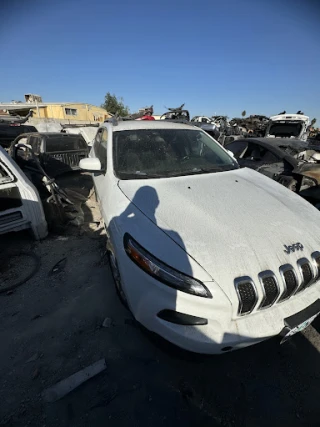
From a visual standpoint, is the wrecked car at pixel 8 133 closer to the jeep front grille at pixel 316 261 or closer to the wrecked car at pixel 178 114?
the wrecked car at pixel 178 114

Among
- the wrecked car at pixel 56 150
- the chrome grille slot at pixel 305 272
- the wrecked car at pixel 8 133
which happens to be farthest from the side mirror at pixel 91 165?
the wrecked car at pixel 8 133

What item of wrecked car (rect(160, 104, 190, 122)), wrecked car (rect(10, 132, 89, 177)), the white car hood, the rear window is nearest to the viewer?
the white car hood

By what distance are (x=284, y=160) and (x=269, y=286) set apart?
414 cm

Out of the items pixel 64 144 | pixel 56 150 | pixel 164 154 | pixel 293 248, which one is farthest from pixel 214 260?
pixel 64 144

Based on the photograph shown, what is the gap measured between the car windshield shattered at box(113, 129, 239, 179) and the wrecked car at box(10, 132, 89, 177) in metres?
3.03

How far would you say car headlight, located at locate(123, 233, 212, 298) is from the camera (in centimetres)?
141

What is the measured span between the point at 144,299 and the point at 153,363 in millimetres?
729

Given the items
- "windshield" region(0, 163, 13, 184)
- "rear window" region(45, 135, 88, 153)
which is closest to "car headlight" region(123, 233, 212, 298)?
"windshield" region(0, 163, 13, 184)

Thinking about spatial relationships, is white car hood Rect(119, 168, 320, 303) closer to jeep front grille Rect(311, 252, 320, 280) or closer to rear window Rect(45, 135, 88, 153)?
jeep front grille Rect(311, 252, 320, 280)

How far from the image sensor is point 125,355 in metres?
1.94

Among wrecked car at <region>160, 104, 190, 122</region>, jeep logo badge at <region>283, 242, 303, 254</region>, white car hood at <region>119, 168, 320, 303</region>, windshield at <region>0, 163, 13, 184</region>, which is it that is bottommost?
jeep logo badge at <region>283, 242, 303, 254</region>

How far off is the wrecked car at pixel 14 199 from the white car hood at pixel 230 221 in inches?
68.1

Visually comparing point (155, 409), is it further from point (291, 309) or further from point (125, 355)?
point (291, 309)

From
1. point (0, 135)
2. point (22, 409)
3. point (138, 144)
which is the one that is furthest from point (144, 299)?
point (0, 135)
